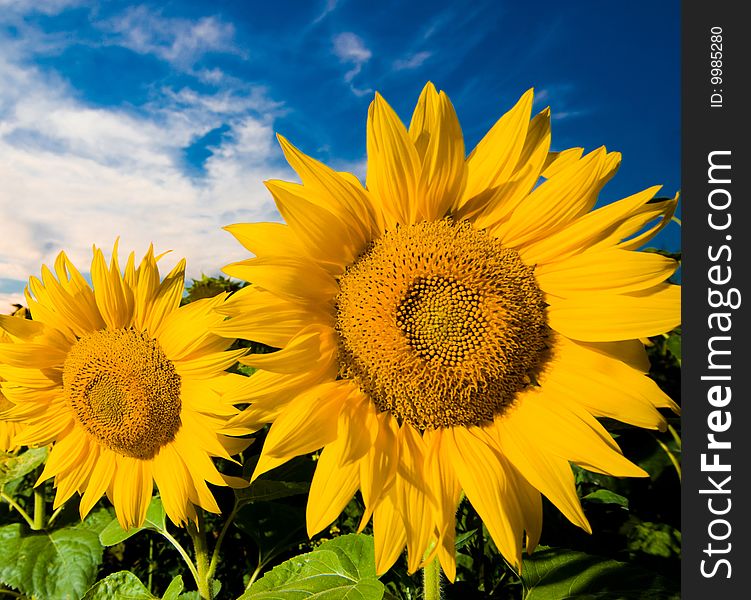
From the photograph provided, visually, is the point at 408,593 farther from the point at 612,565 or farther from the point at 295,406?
the point at 295,406

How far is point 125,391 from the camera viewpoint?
A: 1912mm

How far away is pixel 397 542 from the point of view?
1278 millimetres

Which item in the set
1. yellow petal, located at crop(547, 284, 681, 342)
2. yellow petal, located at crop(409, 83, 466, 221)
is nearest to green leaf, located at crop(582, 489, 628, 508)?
yellow petal, located at crop(547, 284, 681, 342)

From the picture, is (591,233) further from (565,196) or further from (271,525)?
(271,525)

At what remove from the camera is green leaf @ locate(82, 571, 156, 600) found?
2.05 meters

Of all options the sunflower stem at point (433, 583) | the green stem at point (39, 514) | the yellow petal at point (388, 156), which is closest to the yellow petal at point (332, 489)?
the sunflower stem at point (433, 583)

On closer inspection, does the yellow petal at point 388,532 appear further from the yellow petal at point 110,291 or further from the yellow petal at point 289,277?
the yellow petal at point 110,291

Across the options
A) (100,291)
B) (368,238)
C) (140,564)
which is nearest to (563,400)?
(368,238)

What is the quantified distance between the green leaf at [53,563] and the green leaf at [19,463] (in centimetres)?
29

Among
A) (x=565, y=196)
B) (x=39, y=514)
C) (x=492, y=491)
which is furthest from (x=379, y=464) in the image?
(x=39, y=514)

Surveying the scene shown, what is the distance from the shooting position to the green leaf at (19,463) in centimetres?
264

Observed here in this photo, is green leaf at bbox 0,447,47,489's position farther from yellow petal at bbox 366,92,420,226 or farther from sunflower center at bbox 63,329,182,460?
yellow petal at bbox 366,92,420,226

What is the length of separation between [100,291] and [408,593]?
131 cm

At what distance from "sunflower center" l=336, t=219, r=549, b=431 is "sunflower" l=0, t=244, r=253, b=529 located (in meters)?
0.45
